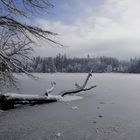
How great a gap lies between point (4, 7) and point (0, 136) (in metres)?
3.64

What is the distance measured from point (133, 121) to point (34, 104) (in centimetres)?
584

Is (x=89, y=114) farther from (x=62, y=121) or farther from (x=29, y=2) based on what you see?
(x=29, y=2)

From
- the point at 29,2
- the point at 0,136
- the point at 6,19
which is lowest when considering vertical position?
the point at 0,136

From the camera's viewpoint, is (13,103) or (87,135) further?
(13,103)

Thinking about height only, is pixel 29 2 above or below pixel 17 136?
above

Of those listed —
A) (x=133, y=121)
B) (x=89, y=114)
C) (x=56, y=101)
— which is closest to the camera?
(x=133, y=121)

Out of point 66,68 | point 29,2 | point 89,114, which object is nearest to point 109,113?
point 89,114

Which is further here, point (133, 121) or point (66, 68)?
point (66, 68)

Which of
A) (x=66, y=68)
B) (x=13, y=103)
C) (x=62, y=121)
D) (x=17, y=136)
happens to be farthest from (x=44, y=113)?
(x=66, y=68)

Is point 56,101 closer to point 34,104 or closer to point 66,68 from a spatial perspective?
point 34,104

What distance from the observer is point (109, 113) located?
9328 millimetres

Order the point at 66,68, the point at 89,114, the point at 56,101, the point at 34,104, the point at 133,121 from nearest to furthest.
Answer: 1. the point at 133,121
2. the point at 89,114
3. the point at 34,104
4. the point at 56,101
5. the point at 66,68

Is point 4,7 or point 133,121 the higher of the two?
point 4,7

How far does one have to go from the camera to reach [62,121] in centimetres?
796
